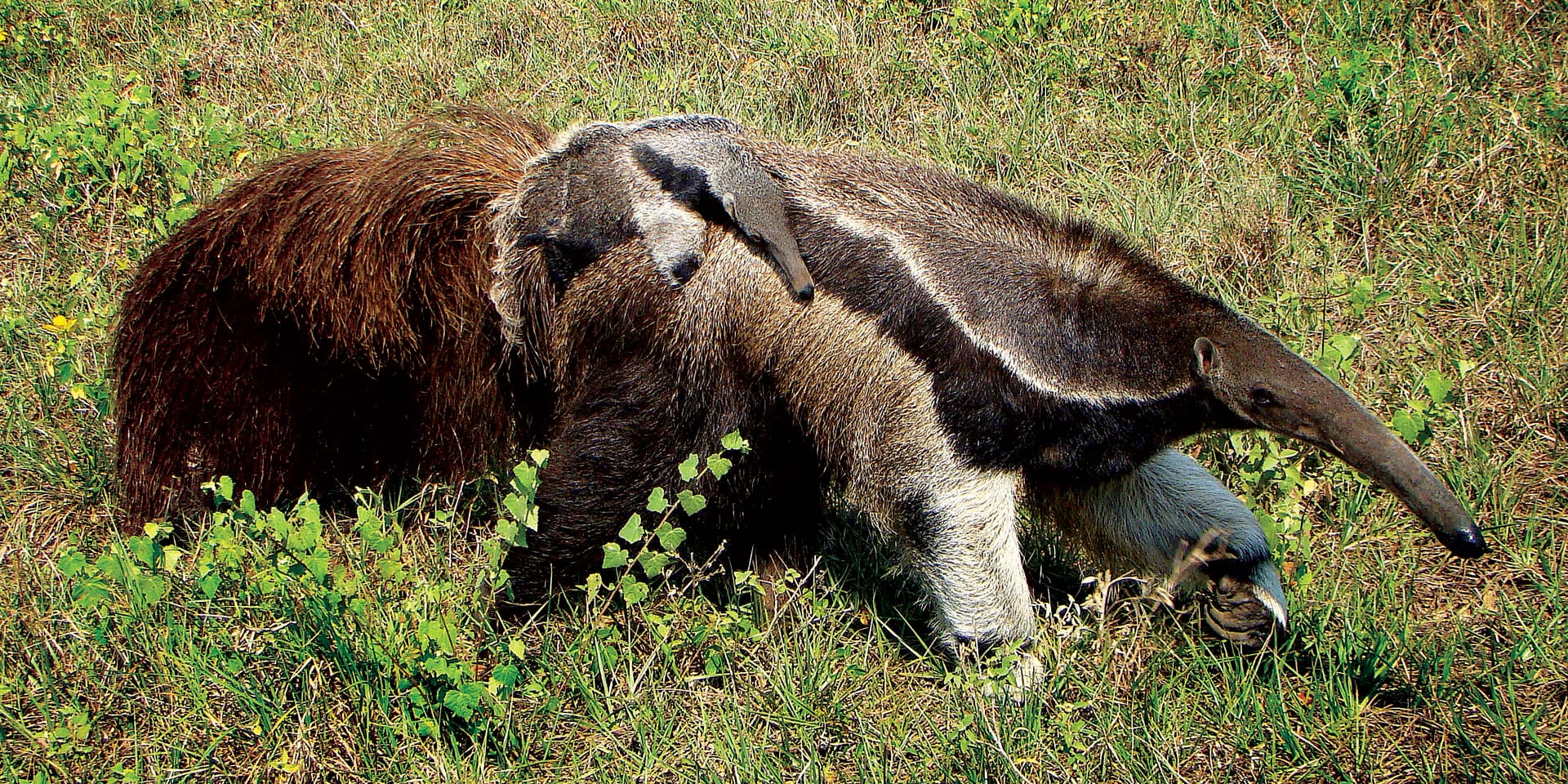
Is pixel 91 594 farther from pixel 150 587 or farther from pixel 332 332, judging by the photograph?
pixel 332 332

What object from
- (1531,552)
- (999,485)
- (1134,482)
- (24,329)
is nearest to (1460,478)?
(1531,552)

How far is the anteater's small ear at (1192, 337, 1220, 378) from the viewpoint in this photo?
3.07 metres

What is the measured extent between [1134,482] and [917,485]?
881 mm

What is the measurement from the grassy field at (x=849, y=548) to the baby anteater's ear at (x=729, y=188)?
991mm

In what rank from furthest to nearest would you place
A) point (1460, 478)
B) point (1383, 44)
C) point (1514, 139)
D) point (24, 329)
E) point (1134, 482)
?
point (1383, 44) → point (1514, 139) → point (24, 329) → point (1460, 478) → point (1134, 482)

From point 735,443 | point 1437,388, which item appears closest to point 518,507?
point 735,443

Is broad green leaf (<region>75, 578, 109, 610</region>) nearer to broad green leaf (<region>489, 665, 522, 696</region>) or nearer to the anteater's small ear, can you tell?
broad green leaf (<region>489, 665, 522, 696</region>)

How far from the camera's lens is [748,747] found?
3.42 m

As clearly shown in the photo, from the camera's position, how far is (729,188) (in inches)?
140

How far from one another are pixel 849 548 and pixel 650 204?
5.08ft

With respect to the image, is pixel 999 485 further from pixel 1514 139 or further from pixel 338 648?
pixel 1514 139

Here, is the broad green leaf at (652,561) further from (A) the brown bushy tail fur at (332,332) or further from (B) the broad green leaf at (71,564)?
(B) the broad green leaf at (71,564)

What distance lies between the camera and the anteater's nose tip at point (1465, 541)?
2865 millimetres

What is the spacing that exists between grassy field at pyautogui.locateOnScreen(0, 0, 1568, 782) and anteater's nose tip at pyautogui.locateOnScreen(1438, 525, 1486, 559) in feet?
2.30
